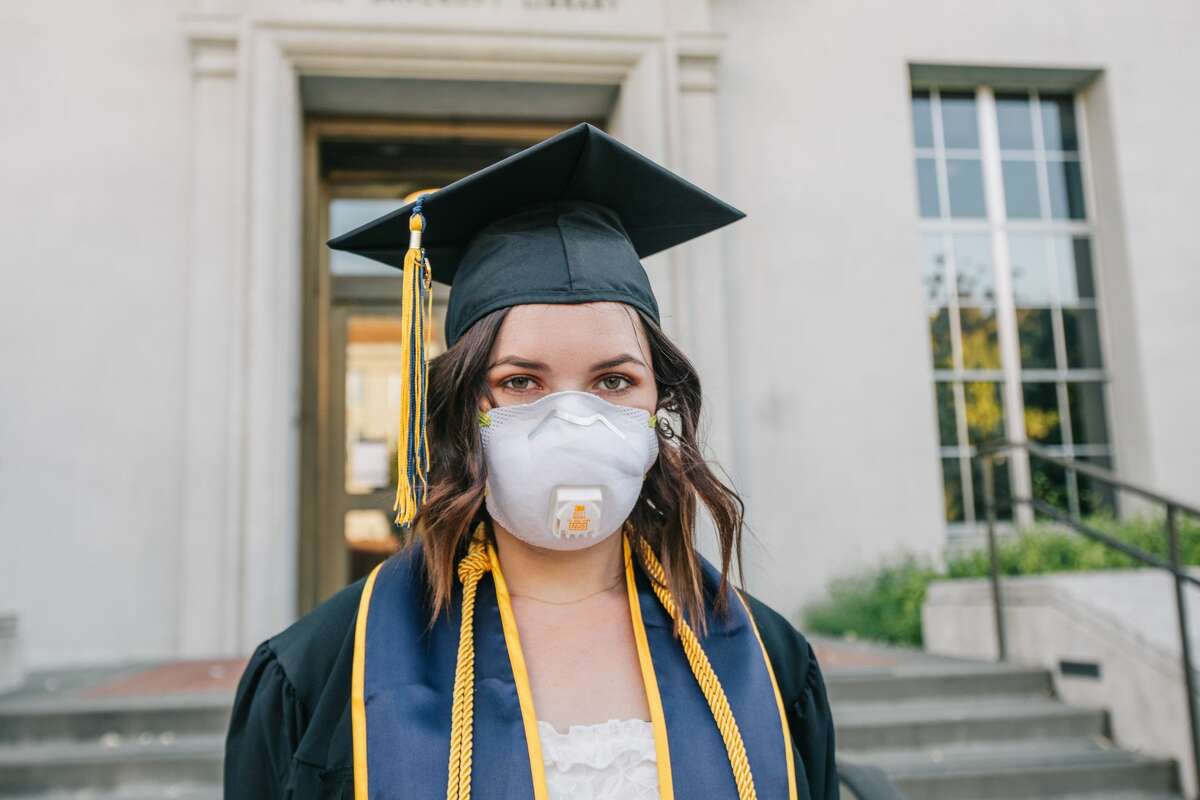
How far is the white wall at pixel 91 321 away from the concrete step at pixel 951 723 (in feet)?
12.9

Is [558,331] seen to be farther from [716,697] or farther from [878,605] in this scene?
[878,605]

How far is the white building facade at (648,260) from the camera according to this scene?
18.6ft

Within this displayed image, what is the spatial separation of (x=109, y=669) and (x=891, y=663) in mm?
4230

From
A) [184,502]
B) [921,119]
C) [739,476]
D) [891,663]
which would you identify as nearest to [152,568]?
[184,502]

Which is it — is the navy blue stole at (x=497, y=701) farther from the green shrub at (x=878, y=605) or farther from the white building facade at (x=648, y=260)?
the green shrub at (x=878, y=605)

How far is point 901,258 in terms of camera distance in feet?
22.3

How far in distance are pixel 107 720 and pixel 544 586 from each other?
3.34m

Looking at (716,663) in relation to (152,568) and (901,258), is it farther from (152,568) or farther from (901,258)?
(901,258)

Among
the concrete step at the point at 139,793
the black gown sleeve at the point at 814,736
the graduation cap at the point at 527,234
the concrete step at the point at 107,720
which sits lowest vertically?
the concrete step at the point at 139,793

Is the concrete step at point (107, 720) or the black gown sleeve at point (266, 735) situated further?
the concrete step at point (107, 720)

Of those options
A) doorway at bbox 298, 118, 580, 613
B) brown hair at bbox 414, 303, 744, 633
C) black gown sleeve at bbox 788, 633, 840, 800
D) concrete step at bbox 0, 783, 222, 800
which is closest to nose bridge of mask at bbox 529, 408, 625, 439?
brown hair at bbox 414, 303, 744, 633

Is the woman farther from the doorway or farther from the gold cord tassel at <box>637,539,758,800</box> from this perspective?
the doorway

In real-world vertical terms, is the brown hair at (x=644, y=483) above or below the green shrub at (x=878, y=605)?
above

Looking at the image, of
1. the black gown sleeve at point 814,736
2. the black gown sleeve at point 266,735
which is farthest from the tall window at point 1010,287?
the black gown sleeve at point 266,735
